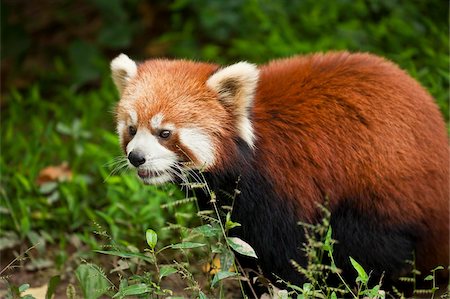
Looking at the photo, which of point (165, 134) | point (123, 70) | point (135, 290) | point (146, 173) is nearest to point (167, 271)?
point (135, 290)

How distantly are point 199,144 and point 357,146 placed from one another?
29.8 inches

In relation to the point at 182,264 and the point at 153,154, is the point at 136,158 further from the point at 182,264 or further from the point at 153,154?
the point at 182,264

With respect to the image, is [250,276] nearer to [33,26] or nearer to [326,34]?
[326,34]

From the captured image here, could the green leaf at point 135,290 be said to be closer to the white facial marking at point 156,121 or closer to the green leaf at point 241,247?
the green leaf at point 241,247

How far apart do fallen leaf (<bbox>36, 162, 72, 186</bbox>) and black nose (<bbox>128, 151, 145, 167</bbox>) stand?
5.97ft

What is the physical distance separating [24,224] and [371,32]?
288 centimetres

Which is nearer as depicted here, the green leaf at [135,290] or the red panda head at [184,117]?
the green leaf at [135,290]

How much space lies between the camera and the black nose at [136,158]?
3.44 meters

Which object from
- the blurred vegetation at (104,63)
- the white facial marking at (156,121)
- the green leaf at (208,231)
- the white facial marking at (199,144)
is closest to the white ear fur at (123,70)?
the white facial marking at (156,121)

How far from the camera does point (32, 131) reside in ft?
19.3

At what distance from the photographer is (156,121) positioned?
137 inches

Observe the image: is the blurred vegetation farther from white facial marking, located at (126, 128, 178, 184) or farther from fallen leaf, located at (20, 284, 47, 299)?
white facial marking, located at (126, 128, 178, 184)

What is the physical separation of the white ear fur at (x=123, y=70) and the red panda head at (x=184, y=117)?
0.08 m

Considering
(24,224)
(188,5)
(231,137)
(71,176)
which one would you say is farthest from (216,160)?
(188,5)
